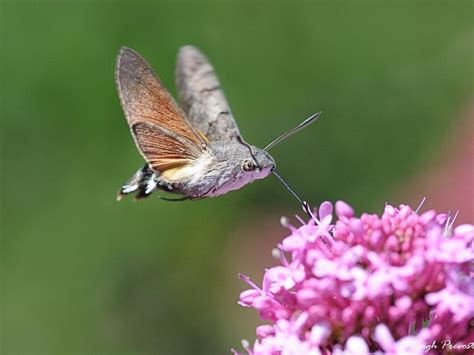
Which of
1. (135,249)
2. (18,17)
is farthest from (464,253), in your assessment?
(18,17)

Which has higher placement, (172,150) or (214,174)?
(172,150)

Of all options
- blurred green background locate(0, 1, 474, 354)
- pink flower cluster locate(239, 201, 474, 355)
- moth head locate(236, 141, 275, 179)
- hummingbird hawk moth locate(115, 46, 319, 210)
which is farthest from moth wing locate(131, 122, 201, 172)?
blurred green background locate(0, 1, 474, 354)

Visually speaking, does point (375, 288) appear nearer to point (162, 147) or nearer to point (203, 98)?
point (162, 147)

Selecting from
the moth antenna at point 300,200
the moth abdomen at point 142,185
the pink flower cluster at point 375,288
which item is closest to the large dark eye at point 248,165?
the moth antenna at point 300,200

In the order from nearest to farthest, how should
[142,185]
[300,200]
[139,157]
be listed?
[300,200], [142,185], [139,157]

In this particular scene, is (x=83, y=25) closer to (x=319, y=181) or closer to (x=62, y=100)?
(x=62, y=100)

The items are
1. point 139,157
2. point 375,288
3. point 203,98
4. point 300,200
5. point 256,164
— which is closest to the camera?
point 375,288

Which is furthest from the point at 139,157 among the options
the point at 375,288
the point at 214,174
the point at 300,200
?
the point at 375,288
